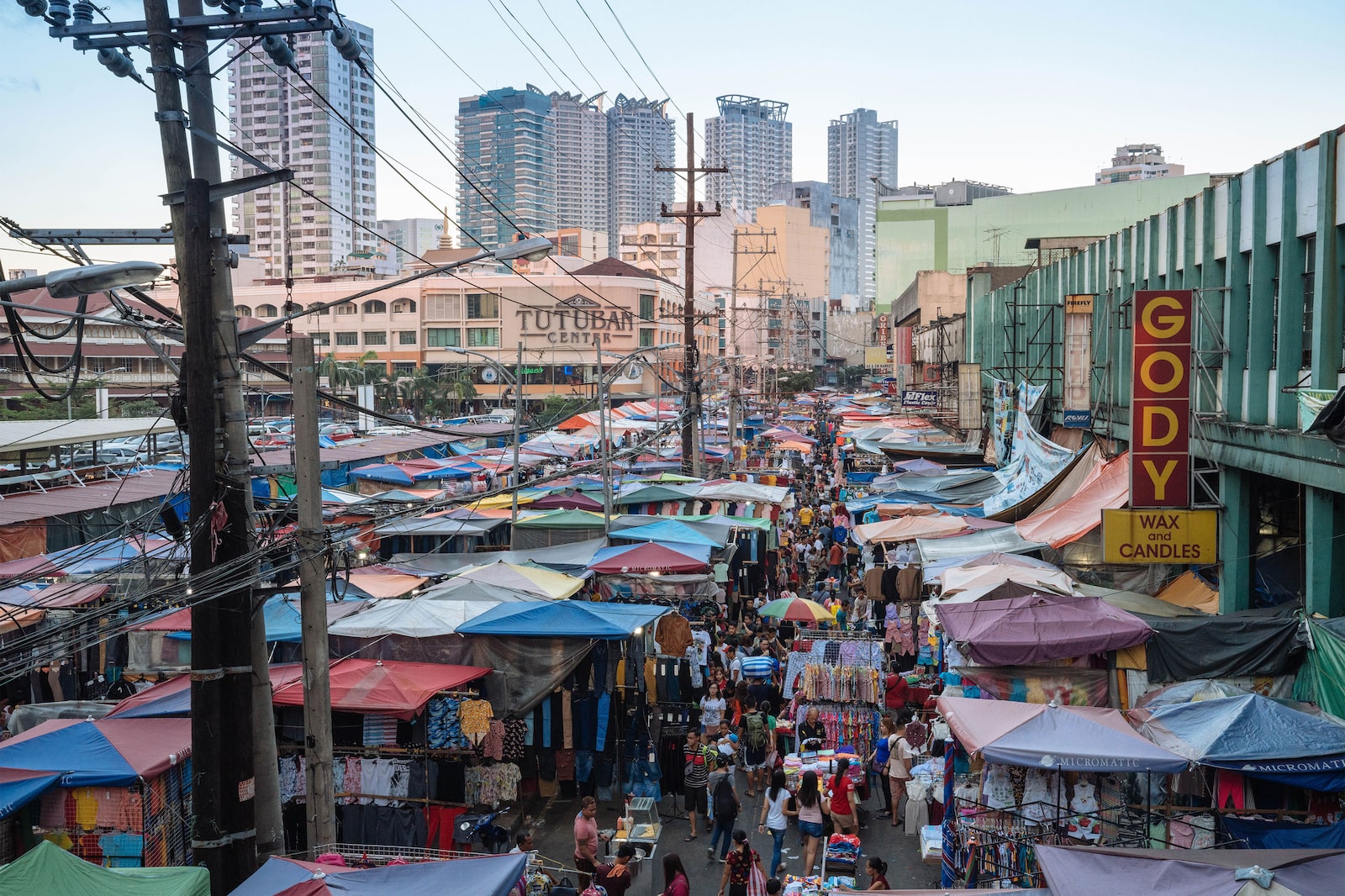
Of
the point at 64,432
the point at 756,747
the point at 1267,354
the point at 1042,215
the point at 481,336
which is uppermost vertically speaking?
the point at 1042,215

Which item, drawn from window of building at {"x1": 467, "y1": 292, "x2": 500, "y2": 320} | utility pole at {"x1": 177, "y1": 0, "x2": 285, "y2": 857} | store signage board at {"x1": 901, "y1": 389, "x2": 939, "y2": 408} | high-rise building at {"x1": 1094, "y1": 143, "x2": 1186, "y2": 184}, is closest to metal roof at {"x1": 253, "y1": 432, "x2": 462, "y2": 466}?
utility pole at {"x1": 177, "y1": 0, "x2": 285, "y2": 857}

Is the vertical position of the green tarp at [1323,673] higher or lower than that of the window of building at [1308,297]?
lower

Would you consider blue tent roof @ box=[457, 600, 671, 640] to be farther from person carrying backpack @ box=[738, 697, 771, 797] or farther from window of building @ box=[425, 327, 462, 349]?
window of building @ box=[425, 327, 462, 349]

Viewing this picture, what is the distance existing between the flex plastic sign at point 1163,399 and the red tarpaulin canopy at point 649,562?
6.74 meters

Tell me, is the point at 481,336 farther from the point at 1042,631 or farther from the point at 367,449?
the point at 1042,631

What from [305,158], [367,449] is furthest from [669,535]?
[305,158]

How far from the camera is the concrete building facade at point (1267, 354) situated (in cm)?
1270

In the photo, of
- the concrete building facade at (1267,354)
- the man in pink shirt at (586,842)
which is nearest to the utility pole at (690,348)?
the concrete building facade at (1267,354)

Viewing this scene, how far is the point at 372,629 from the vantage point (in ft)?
42.4

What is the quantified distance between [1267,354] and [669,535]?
10.0 meters

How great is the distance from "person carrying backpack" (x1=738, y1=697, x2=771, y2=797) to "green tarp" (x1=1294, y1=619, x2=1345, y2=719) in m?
6.11

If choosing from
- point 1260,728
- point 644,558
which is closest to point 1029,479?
point 644,558

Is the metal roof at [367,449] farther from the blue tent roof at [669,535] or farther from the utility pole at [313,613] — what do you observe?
the utility pole at [313,613]

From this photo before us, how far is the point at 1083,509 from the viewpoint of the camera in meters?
18.9
